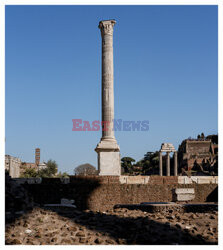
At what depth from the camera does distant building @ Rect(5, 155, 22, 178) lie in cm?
3149

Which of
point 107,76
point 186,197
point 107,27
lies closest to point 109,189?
point 186,197

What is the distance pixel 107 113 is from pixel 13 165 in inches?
793

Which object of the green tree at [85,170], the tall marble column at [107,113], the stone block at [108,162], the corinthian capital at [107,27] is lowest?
the green tree at [85,170]

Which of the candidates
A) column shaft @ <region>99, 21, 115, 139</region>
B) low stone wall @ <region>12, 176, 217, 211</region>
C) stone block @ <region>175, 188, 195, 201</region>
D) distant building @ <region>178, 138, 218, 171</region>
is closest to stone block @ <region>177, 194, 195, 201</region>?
stone block @ <region>175, 188, 195, 201</region>

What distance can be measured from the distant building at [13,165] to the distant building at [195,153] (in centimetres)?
3282

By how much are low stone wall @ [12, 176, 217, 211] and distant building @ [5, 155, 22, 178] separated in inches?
729

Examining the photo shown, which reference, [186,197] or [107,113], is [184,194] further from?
[107,113]

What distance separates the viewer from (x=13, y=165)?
3388 centimetres

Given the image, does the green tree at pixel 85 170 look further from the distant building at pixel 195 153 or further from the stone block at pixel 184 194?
the stone block at pixel 184 194

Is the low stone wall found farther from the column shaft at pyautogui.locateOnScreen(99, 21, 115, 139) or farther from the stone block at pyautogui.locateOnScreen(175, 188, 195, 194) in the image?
the column shaft at pyautogui.locateOnScreen(99, 21, 115, 139)

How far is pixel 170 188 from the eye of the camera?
45.6 ft

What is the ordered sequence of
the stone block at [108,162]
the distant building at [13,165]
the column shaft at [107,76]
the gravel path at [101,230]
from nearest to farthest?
the gravel path at [101,230] → the stone block at [108,162] → the column shaft at [107,76] → the distant building at [13,165]

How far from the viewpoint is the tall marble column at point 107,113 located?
→ 51.2ft

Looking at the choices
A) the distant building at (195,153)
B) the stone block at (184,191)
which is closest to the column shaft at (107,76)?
the stone block at (184,191)
